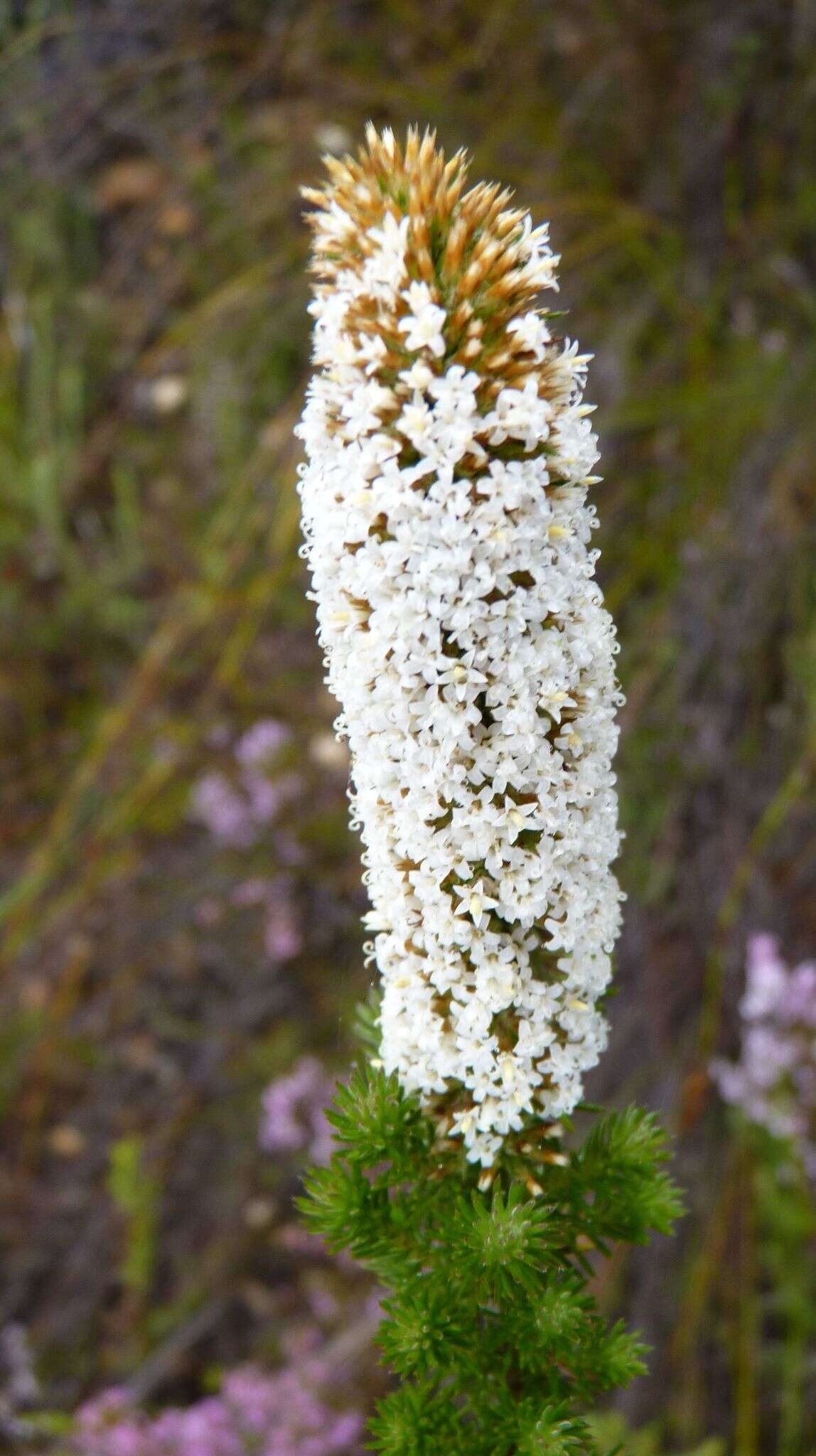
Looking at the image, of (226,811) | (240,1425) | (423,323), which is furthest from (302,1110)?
(423,323)

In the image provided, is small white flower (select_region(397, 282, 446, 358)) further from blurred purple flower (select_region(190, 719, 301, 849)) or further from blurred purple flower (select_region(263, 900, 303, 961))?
blurred purple flower (select_region(263, 900, 303, 961))

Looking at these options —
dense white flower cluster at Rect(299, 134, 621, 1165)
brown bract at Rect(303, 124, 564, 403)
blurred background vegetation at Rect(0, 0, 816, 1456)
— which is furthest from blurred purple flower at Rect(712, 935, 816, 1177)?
brown bract at Rect(303, 124, 564, 403)

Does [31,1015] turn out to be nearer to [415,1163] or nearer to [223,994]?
[223,994]

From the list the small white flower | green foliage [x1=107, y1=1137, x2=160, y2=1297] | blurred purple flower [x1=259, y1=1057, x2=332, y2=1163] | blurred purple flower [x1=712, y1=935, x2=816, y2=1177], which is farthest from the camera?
blurred purple flower [x1=259, y1=1057, x2=332, y2=1163]

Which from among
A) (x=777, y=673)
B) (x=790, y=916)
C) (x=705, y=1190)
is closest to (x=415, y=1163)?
(x=705, y=1190)

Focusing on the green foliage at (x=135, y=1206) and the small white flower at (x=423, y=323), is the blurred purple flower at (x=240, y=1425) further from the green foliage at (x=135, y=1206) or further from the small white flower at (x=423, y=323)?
the small white flower at (x=423, y=323)

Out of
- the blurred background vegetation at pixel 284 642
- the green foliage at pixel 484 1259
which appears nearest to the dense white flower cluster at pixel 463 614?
the green foliage at pixel 484 1259
